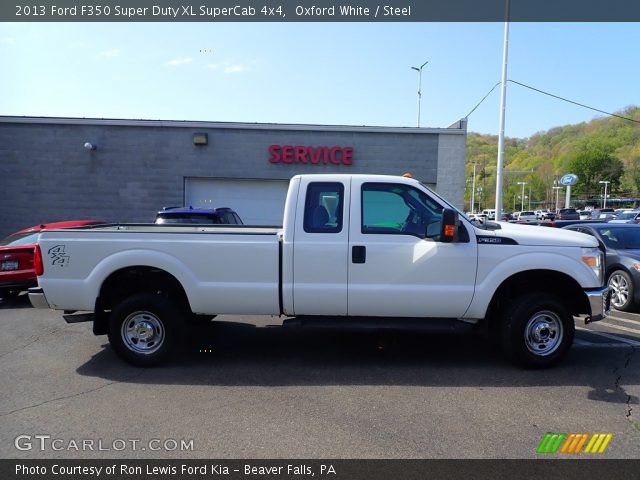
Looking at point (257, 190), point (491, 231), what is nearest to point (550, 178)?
point (257, 190)

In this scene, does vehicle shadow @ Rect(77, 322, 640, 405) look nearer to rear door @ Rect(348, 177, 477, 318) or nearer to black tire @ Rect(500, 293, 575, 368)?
black tire @ Rect(500, 293, 575, 368)

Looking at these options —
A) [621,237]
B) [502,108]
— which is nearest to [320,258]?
[621,237]

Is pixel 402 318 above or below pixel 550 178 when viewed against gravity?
below

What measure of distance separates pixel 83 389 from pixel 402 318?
3.40 m

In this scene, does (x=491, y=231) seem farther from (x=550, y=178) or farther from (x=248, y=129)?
(x=550, y=178)

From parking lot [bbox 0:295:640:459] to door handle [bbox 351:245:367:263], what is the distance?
125 centimetres

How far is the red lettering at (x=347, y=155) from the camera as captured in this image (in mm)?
17109

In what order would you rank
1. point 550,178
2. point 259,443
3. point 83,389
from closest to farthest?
1. point 259,443
2. point 83,389
3. point 550,178

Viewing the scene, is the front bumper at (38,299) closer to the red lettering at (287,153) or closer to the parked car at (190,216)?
the parked car at (190,216)

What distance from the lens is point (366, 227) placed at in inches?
204

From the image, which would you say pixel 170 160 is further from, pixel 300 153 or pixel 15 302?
pixel 15 302
